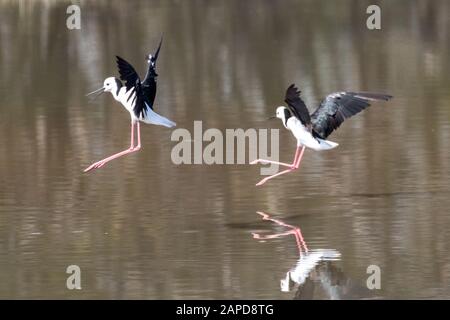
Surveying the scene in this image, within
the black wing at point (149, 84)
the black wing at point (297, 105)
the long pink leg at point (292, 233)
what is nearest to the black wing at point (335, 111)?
the black wing at point (297, 105)

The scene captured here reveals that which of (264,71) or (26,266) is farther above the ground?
(264,71)

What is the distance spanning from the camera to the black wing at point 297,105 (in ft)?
33.8

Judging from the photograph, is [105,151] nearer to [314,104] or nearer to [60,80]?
[314,104]

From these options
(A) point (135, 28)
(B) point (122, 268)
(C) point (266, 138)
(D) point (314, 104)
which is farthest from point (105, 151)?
(A) point (135, 28)

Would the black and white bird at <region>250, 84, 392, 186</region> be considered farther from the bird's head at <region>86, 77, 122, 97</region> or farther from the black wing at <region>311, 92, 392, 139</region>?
the bird's head at <region>86, 77, 122, 97</region>

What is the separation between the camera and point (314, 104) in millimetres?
16109

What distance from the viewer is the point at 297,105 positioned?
10469mm

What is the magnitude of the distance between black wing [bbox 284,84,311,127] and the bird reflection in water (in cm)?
109

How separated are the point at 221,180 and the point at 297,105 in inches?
65.5

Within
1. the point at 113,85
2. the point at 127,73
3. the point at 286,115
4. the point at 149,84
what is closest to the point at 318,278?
the point at 286,115

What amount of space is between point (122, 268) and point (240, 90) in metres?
8.45

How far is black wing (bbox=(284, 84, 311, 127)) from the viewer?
1030 cm

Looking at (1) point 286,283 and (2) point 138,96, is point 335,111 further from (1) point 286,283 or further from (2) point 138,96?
(1) point 286,283

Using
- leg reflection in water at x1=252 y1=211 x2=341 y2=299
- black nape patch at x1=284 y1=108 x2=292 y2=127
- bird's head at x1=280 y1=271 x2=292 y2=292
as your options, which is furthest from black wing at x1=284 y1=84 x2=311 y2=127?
bird's head at x1=280 y1=271 x2=292 y2=292
